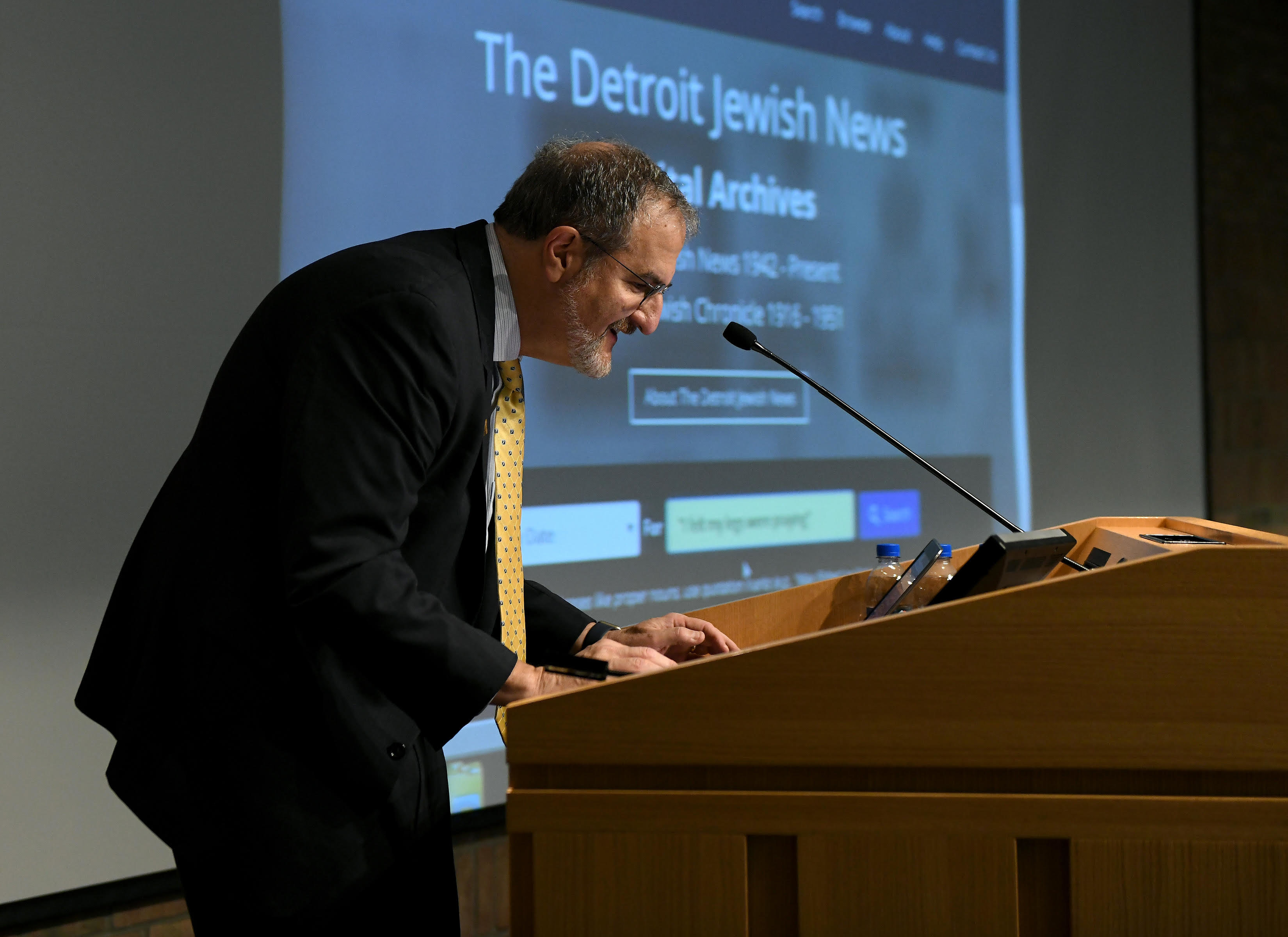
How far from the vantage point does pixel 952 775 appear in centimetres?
84

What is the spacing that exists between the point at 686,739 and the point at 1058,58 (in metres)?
3.43

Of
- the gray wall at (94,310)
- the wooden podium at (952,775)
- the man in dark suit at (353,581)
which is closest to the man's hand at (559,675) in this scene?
the man in dark suit at (353,581)

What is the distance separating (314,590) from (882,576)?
2.43 feet

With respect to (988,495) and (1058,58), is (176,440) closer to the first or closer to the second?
(988,495)

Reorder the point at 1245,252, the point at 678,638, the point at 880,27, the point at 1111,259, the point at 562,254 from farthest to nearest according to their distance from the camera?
the point at 1245,252 < the point at 1111,259 < the point at 880,27 < the point at 562,254 < the point at 678,638

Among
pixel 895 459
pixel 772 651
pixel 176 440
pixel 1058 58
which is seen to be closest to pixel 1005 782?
pixel 772 651

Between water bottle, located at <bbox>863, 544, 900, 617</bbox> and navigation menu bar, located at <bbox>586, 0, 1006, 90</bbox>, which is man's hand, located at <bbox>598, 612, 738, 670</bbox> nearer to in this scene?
water bottle, located at <bbox>863, 544, 900, 617</bbox>

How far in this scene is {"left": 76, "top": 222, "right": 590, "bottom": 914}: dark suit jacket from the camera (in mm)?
1001

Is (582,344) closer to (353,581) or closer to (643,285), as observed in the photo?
(643,285)

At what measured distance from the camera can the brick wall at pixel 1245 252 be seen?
3973 mm

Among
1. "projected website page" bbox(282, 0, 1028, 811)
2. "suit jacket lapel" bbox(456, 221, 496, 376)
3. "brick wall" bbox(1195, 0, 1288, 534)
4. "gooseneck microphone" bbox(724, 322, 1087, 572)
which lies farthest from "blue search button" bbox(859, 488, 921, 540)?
"suit jacket lapel" bbox(456, 221, 496, 376)

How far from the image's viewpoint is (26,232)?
75.7 inches

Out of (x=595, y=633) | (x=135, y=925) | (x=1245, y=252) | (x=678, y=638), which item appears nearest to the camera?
(x=678, y=638)

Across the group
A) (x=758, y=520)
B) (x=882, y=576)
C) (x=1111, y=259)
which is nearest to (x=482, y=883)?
(x=758, y=520)
